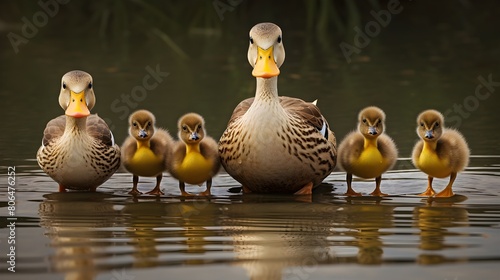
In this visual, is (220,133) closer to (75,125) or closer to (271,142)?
(75,125)

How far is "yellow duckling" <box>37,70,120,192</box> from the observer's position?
7.30 metres

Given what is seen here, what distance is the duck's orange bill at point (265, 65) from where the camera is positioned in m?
7.04

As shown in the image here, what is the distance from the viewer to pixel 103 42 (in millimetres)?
16172

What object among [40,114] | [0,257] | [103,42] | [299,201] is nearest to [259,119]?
[299,201]

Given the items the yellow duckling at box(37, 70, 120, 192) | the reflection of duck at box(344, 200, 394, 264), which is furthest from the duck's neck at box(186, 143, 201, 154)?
the reflection of duck at box(344, 200, 394, 264)

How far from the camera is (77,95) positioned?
24.0ft

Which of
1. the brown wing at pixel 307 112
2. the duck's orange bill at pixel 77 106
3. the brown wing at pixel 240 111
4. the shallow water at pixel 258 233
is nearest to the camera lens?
the shallow water at pixel 258 233

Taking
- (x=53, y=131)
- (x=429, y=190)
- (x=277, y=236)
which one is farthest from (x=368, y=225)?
(x=53, y=131)

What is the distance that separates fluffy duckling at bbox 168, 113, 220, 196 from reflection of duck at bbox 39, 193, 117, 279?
1.72 ft

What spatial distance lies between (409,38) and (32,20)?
19.0 ft

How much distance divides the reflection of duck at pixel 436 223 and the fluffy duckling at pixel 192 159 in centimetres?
146

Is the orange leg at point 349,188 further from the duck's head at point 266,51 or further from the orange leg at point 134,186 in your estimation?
the orange leg at point 134,186

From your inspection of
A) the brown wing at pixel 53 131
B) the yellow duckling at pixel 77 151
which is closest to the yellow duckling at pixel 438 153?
the yellow duckling at pixel 77 151

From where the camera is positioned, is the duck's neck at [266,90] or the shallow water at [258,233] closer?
the shallow water at [258,233]
